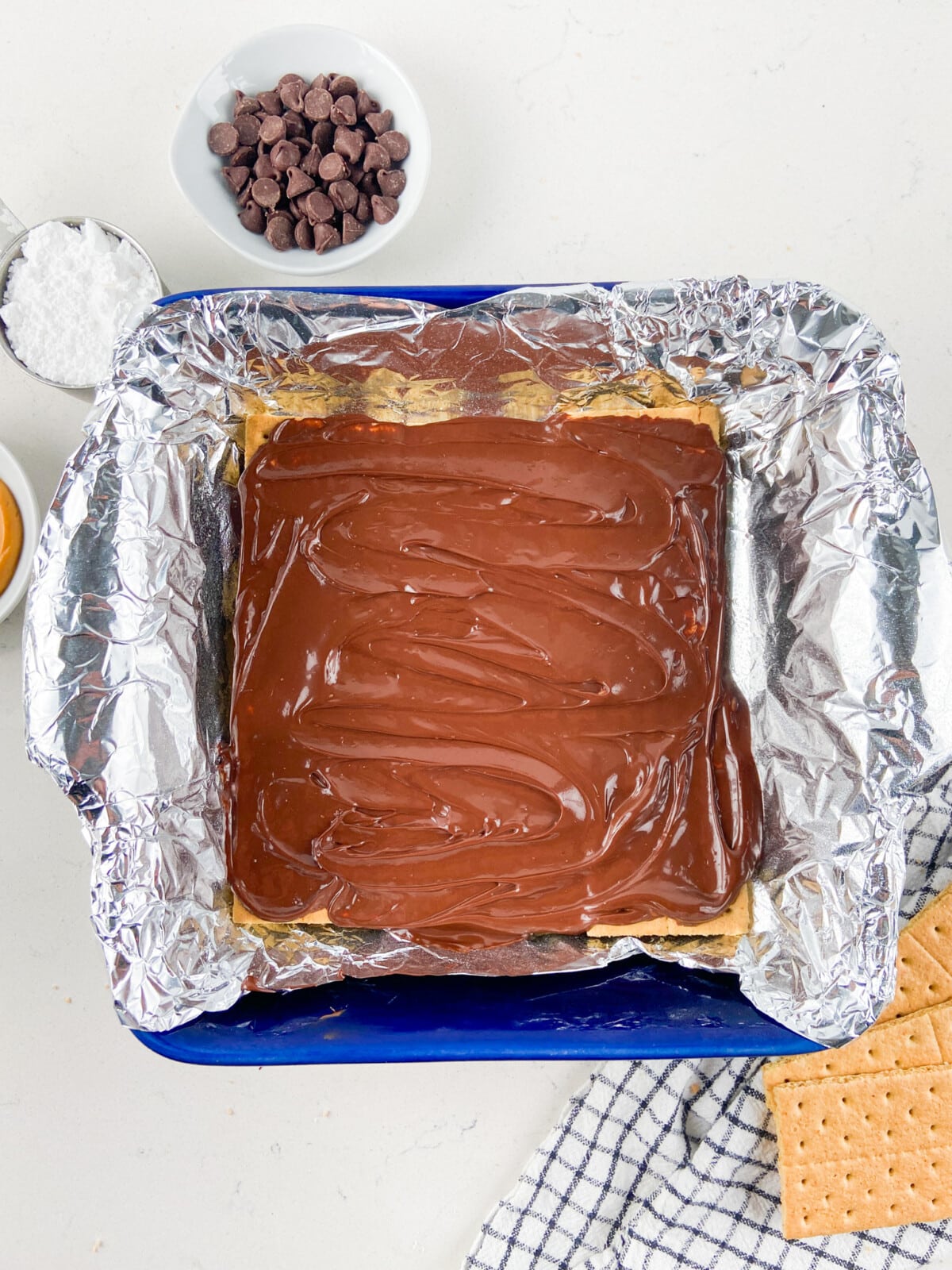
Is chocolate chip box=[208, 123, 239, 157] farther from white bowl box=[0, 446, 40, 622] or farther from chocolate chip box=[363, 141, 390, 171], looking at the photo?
white bowl box=[0, 446, 40, 622]

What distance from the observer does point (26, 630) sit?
1.39 m

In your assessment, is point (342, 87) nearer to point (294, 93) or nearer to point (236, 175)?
point (294, 93)

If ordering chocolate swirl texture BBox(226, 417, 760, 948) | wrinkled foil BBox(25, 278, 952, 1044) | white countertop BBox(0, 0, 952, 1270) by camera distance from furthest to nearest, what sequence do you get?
white countertop BBox(0, 0, 952, 1270)
chocolate swirl texture BBox(226, 417, 760, 948)
wrinkled foil BBox(25, 278, 952, 1044)

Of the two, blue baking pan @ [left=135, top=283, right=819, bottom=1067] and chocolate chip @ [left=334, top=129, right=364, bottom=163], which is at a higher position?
chocolate chip @ [left=334, top=129, right=364, bottom=163]

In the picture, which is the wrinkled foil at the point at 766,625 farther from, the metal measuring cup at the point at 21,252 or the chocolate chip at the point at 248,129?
the chocolate chip at the point at 248,129

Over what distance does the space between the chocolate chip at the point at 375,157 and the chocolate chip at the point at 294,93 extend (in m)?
0.14

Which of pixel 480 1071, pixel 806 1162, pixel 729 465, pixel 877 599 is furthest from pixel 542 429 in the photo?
pixel 806 1162

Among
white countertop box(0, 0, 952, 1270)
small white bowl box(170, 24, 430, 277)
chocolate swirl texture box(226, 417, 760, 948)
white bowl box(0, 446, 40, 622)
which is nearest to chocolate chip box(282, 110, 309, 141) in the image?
small white bowl box(170, 24, 430, 277)

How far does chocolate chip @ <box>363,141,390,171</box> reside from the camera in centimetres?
168

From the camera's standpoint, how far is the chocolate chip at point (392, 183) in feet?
5.54

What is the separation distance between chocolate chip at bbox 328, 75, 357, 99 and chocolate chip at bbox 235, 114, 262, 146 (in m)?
0.13

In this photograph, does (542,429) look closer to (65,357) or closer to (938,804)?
(65,357)

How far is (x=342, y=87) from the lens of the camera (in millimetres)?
1690

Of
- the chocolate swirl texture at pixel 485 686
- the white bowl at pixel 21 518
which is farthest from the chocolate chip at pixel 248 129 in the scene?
the white bowl at pixel 21 518
